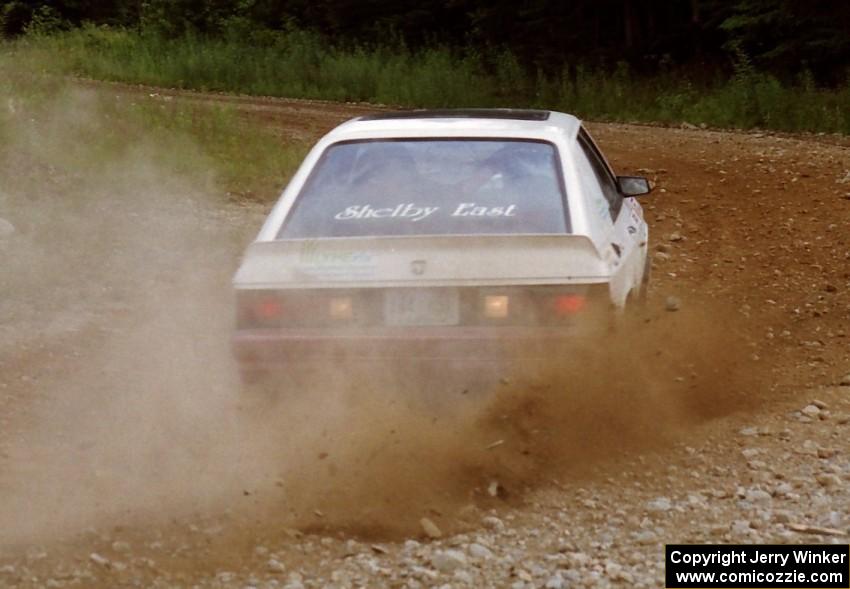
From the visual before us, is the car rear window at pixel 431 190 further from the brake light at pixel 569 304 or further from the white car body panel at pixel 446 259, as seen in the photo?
the brake light at pixel 569 304

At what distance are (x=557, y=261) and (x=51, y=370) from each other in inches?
134

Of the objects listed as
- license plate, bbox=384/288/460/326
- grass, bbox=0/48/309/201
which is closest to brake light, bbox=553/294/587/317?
Answer: license plate, bbox=384/288/460/326

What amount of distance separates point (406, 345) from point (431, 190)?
100 cm

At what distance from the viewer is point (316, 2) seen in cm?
3481

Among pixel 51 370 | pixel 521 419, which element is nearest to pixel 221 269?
pixel 51 370

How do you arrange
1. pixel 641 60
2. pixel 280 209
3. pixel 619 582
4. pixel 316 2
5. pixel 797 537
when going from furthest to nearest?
pixel 316 2
pixel 641 60
pixel 280 209
pixel 797 537
pixel 619 582

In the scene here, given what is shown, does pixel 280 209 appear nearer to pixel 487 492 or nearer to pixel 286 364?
pixel 286 364

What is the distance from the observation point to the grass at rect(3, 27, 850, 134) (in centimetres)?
2078

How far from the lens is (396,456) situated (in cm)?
571

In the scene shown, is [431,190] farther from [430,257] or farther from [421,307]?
[421,307]

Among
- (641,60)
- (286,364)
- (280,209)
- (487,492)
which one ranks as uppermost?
(280,209)

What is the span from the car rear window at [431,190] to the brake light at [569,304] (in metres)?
0.43

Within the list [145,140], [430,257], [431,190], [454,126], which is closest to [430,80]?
[145,140]

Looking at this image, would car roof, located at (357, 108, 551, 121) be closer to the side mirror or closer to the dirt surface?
the side mirror
